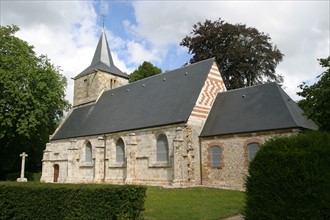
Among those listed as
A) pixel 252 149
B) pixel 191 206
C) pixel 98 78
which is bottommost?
pixel 191 206

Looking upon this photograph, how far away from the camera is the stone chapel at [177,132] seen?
18062 mm

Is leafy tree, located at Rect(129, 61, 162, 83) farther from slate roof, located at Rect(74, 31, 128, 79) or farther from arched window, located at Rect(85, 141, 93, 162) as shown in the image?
arched window, located at Rect(85, 141, 93, 162)

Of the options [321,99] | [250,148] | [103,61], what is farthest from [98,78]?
[321,99]

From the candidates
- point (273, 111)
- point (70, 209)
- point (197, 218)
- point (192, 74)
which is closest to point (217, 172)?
point (273, 111)

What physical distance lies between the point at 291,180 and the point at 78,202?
215 inches

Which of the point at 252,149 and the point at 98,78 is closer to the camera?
the point at 252,149

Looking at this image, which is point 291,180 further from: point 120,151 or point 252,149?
point 120,151

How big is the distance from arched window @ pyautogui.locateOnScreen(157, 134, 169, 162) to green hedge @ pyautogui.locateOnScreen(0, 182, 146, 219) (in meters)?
11.9

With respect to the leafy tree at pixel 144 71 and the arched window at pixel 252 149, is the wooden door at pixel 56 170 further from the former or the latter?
the arched window at pixel 252 149

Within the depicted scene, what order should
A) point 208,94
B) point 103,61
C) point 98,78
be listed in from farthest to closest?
point 103,61
point 98,78
point 208,94

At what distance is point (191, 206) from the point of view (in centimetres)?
1184

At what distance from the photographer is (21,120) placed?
84.4ft

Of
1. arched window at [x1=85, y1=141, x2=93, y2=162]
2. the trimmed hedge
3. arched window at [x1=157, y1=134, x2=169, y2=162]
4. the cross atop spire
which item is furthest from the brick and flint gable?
the cross atop spire

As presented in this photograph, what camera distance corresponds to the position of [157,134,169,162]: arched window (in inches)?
810
